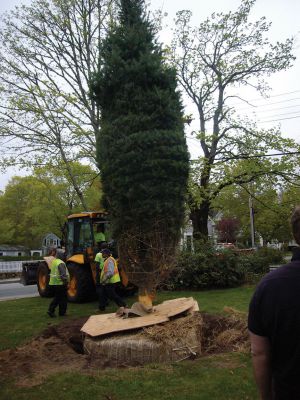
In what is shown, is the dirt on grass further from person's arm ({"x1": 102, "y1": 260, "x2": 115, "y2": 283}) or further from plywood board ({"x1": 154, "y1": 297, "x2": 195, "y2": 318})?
person's arm ({"x1": 102, "y1": 260, "x2": 115, "y2": 283})

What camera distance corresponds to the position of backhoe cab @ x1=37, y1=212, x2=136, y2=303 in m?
14.1

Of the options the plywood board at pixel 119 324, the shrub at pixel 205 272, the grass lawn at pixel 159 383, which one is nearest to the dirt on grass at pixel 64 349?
the grass lawn at pixel 159 383

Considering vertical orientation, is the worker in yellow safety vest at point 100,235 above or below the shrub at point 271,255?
above

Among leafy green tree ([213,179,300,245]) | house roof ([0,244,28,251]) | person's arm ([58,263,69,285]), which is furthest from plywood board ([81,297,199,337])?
house roof ([0,244,28,251])

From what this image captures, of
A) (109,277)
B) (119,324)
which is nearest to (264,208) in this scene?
(109,277)

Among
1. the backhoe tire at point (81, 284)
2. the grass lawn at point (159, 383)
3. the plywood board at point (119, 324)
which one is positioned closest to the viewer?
the grass lawn at point (159, 383)

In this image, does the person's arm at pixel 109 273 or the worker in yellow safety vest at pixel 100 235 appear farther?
the worker in yellow safety vest at pixel 100 235

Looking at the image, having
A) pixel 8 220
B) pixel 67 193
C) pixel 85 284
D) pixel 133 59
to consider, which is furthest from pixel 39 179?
pixel 133 59

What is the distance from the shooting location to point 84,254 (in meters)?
14.2

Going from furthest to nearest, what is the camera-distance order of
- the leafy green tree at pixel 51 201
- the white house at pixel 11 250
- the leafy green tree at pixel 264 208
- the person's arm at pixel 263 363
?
the white house at pixel 11 250 → the leafy green tree at pixel 51 201 → the leafy green tree at pixel 264 208 → the person's arm at pixel 263 363

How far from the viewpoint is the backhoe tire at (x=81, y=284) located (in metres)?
14.1

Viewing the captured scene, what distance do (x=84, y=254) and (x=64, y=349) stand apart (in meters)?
6.58

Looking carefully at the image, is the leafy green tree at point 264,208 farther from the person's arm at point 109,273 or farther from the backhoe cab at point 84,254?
the person's arm at point 109,273

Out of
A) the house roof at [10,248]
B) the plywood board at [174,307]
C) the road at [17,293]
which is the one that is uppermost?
the house roof at [10,248]
